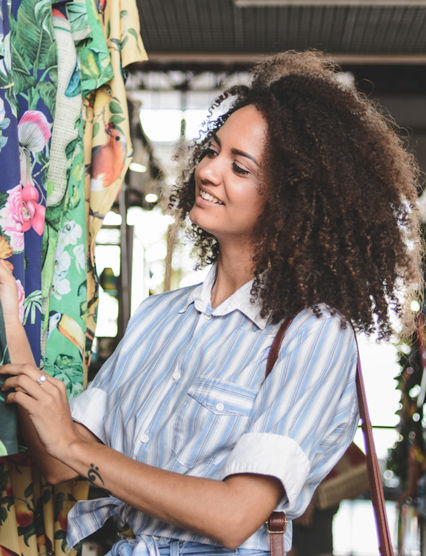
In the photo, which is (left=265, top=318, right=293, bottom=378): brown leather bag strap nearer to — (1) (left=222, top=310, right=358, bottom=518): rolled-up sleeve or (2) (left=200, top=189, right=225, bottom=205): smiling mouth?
(1) (left=222, top=310, right=358, bottom=518): rolled-up sleeve

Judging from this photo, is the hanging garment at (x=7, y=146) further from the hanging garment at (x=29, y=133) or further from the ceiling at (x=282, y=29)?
the ceiling at (x=282, y=29)

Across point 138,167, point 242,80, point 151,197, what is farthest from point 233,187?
point 242,80

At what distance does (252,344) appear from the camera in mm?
1439

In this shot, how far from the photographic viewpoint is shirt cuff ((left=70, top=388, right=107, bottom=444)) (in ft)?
5.10

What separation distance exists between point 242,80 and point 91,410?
6991 mm

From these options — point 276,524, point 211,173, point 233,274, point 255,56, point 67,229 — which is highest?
point 255,56

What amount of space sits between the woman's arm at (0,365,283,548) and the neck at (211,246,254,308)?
0.47 meters

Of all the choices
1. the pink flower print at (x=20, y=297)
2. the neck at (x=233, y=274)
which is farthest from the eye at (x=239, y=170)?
the pink flower print at (x=20, y=297)

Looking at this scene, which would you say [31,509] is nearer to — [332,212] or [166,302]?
[166,302]

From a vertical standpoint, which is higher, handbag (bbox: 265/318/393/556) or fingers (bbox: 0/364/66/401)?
fingers (bbox: 0/364/66/401)

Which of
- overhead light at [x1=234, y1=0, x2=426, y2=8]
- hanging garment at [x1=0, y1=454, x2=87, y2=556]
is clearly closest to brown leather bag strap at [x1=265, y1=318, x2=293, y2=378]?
hanging garment at [x1=0, y1=454, x2=87, y2=556]

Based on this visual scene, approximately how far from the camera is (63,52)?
1.55 m

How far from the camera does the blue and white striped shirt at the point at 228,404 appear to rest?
127cm

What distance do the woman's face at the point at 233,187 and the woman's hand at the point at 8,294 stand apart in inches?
16.7
